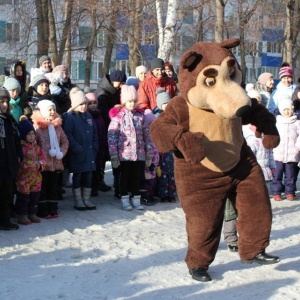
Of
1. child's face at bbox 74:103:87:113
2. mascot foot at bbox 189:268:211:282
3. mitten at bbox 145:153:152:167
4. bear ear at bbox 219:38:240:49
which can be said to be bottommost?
mascot foot at bbox 189:268:211:282

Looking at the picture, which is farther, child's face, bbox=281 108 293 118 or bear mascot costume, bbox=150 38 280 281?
child's face, bbox=281 108 293 118

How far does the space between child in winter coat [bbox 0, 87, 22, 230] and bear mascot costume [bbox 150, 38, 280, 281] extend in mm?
2342

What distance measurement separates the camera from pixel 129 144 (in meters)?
8.54

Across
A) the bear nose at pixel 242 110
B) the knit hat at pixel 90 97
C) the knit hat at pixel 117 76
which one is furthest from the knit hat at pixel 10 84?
the bear nose at pixel 242 110

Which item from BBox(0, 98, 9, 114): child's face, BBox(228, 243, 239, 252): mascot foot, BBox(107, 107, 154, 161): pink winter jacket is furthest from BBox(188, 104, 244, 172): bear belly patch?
BBox(107, 107, 154, 161): pink winter jacket

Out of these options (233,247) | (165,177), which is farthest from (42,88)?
(233,247)

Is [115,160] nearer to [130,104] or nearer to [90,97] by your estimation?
[130,104]

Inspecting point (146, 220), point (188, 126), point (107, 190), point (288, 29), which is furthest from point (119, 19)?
point (188, 126)

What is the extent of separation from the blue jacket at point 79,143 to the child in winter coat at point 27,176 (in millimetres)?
765

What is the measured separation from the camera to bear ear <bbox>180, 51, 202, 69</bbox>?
17.5 feet

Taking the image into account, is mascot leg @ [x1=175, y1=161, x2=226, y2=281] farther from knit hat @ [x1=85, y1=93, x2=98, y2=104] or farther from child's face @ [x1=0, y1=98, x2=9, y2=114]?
knit hat @ [x1=85, y1=93, x2=98, y2=104]

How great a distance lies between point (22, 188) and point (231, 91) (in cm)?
321

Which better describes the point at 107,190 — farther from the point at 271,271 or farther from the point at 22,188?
the point at 271,271

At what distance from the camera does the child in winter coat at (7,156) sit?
715 centimetres
